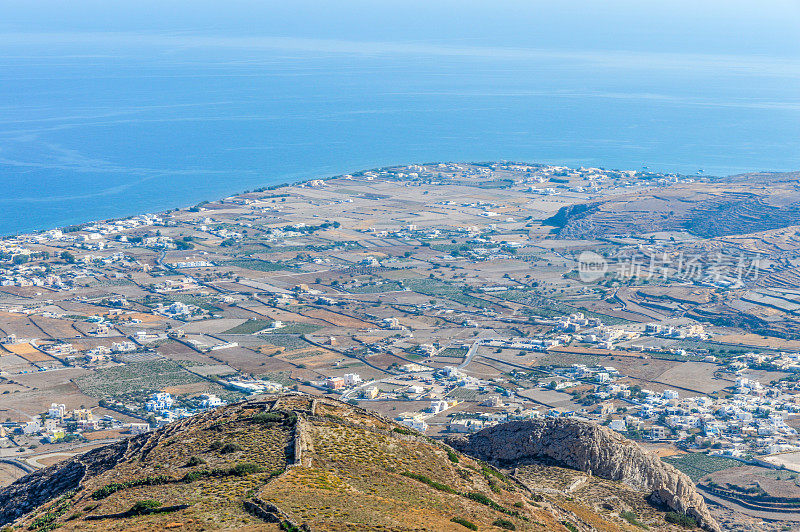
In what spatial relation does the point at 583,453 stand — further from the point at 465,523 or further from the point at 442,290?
the point at 442,290

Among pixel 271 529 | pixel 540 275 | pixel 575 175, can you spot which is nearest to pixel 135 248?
pixel 540 275

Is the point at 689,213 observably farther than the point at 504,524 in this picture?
Yes

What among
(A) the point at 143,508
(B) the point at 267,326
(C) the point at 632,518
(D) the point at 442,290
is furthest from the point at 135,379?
(A) the point at 143,508

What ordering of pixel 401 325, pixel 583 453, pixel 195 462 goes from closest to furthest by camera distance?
pixel 195 462
pixel 583 453
pixel 401 325

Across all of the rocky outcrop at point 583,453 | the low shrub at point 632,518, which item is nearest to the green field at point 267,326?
the rocky outcrop at point 583,453

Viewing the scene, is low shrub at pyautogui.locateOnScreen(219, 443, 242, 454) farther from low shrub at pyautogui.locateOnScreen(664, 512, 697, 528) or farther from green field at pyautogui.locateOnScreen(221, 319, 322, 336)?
green field at pyautogui.locateOnScreen(221, 319, 322, 336)

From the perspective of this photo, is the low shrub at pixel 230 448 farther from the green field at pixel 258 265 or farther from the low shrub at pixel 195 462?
the green field at pixel 258 265
